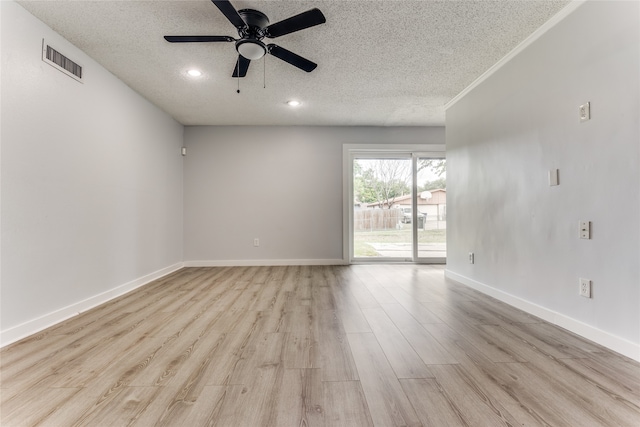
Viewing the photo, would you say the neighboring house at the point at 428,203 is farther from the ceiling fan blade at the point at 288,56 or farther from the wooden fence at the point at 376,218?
the ceiling fan blade at the point at 288,56

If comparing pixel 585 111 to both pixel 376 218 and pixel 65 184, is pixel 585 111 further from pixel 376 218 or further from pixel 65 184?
pixel 65 184

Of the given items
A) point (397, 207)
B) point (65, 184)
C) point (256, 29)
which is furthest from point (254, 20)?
point (397, 207)

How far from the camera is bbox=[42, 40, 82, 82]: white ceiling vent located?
87.6 inches

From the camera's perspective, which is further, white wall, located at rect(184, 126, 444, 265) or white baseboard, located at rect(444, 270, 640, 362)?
white wall, located at rect(184, 126, 444, 265)

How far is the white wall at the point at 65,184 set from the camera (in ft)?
6.49

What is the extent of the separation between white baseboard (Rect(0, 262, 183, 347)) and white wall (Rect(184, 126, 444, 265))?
1.40 m

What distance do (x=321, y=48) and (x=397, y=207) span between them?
124 inches

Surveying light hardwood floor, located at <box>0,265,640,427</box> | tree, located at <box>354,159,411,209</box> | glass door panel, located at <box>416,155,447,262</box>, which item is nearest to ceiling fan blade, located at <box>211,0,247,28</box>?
light hardwood floor, located at <box>0,265,640,427</box>

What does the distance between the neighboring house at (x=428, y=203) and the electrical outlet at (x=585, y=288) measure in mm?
2975

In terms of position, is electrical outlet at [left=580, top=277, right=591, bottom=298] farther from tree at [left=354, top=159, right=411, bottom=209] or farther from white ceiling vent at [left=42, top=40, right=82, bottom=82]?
white ceiling vent at [left=42, top=40, right=82, bottom=82]

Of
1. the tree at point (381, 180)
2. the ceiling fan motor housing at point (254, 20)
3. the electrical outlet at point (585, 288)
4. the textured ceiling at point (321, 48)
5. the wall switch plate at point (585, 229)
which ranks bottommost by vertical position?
the electrical outlet at point (585, 288)

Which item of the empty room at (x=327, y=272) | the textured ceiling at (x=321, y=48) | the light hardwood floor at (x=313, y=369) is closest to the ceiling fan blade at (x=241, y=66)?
the empty room at (x=327, y=272)

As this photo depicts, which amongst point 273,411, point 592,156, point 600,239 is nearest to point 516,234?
point 600,239

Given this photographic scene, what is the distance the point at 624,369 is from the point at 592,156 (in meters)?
1.30
